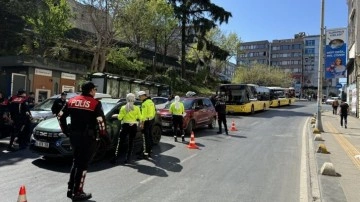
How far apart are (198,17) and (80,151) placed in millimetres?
35045

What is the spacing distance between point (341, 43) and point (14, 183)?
22.0 meters

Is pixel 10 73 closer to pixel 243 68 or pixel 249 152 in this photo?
pixel 249 152

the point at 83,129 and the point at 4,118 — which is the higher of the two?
the point at 83,129

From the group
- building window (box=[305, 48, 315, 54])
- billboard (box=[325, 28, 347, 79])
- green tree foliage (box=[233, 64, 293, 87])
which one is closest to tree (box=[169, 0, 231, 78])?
billboard (box=[325, 28, 347, 79])

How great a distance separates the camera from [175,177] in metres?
8.47

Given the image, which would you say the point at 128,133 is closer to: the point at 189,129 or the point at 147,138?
the point at 147,138

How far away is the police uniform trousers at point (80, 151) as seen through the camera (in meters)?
6.24

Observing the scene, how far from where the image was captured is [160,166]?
31.7ft

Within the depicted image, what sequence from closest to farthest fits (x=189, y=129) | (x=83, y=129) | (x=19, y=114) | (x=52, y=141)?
(x=83, y=129)
(x=52, y=141)
(x=19, y=114)
(x=189, y=129)

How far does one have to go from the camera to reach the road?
6957 millimetres

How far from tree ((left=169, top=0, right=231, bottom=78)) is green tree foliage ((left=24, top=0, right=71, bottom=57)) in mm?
11431

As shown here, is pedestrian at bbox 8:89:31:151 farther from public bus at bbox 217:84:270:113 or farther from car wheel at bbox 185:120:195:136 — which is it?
public bus at bbox 217:84:270:113

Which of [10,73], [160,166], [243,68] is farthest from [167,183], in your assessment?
[243,68]

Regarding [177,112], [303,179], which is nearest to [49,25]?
[177,112]
